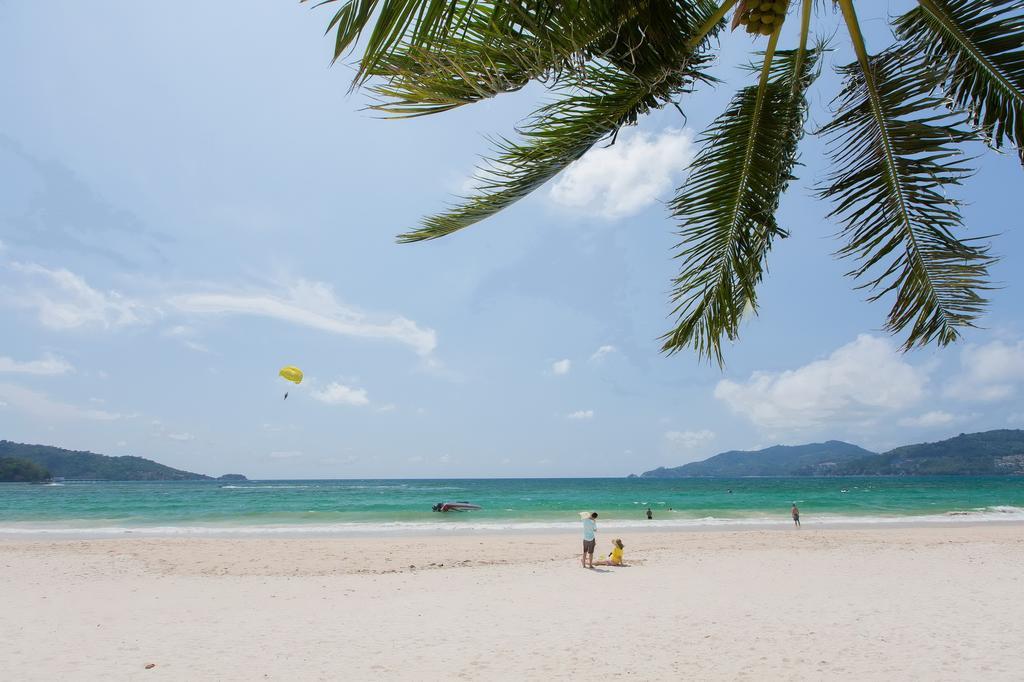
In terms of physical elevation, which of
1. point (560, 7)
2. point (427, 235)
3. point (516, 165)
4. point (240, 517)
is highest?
point (560, 7)

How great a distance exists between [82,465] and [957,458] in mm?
179744

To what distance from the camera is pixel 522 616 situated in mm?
8211

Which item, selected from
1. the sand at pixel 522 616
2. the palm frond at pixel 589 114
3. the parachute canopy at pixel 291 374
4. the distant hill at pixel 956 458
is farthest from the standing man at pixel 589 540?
the distant hill at pixel 956 458

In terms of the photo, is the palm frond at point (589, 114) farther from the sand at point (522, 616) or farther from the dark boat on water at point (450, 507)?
Answer: the dark boat on water at point (450, 507)

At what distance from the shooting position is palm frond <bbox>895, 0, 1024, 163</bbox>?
91.5 inches

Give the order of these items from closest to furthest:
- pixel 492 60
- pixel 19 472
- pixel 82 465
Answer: pixel 492 60 < pixel 19 472 < pixel 82 465

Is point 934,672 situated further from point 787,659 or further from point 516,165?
point 516,165

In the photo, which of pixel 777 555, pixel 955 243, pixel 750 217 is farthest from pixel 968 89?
pixel 777 555

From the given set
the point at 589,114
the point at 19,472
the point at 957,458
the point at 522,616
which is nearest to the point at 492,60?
the point at 589,114

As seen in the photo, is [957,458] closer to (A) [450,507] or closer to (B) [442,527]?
(A) [450,507]

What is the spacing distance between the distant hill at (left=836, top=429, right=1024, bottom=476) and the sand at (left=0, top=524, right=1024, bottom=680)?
139784mm

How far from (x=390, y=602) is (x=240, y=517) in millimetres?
24171

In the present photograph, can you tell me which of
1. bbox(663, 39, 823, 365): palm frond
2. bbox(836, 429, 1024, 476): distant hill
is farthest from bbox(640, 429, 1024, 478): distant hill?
bbox(663, 39, 823, 365): palm frond

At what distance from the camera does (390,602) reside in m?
9.20
